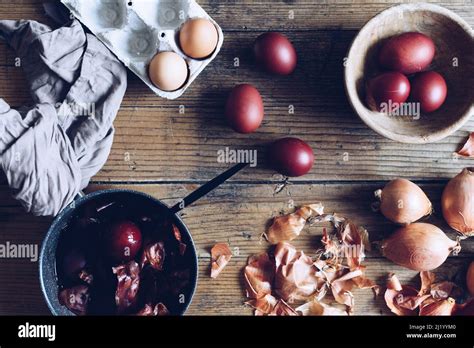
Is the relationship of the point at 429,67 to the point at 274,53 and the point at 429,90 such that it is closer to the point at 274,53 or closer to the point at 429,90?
the point at 429,90

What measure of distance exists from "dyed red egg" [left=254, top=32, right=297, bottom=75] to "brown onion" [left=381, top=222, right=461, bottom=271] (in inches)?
12.8

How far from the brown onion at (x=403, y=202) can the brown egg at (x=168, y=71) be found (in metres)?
0.37

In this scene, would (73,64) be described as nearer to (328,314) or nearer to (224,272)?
(224,272)

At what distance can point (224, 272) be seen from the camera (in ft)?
3.20

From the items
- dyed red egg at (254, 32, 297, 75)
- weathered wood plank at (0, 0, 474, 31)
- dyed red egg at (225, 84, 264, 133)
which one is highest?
weathered wood plank at (0, 0, 474, 31)

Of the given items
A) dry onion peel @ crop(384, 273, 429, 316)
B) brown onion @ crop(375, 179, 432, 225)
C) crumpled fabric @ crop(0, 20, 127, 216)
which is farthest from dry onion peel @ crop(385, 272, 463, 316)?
crumpled fabric @ crop(0, 20, 127, 216)

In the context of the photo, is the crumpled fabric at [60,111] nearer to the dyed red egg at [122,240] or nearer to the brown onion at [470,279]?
the dyed red egg at [122,240]

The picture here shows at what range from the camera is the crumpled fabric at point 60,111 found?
0.87 metres

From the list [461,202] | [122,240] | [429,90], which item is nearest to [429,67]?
[429,90]

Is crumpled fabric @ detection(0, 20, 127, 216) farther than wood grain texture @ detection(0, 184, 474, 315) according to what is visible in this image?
No

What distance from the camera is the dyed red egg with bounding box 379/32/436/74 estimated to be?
2.89 ft

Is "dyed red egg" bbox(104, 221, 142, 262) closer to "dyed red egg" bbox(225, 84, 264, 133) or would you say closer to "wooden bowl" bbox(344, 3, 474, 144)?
"dyed red egg" bbox(225, 84, 264, 133)

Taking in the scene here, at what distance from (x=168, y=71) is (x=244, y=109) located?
0.43ft
